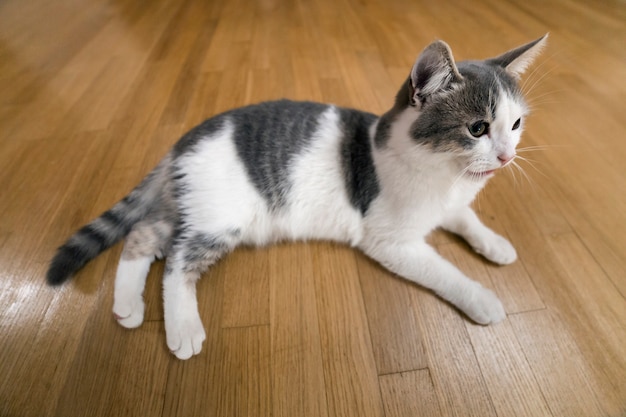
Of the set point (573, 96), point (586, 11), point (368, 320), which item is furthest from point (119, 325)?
point (586, 11)

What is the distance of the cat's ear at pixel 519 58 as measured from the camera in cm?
103

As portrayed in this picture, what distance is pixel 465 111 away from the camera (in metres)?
0.97

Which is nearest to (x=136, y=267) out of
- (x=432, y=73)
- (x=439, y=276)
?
(x=439, y=276)

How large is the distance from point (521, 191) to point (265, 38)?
8.41 ft

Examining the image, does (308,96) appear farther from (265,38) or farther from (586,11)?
(586,11)

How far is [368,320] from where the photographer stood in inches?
45.7

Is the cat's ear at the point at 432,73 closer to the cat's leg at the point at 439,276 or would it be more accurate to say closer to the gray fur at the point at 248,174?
the gray fur at the point at 248,174

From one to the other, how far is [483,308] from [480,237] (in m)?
0.32

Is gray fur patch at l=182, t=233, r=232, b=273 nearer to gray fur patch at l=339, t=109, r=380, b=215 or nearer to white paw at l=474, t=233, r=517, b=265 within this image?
gray fur patch at l=339, t=109, r=380, b=215

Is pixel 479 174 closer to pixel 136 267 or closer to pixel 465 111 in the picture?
pixel 465 111

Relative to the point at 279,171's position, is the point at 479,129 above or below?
above

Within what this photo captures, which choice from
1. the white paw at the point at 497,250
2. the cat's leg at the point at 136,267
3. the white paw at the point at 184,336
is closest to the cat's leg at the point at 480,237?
the white paw at the point at 497,250

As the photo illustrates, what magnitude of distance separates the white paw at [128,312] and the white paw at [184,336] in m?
0.13

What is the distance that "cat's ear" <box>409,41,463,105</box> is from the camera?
89 cm
